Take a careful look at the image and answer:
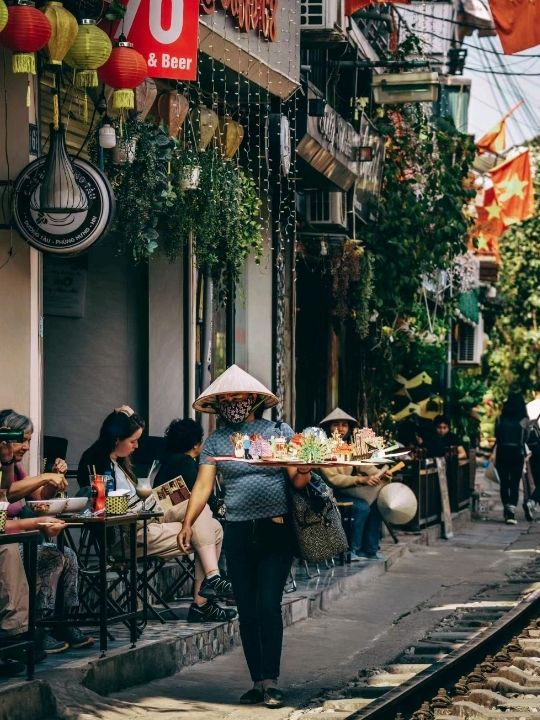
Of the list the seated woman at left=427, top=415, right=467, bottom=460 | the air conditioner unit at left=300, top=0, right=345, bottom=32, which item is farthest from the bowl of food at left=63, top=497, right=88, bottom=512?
the seated woman at left=427, top=415, right=467, bottom=460

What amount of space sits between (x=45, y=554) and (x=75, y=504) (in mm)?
415

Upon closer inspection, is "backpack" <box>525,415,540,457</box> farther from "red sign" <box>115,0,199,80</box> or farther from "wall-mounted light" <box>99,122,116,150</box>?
"wall-mounted light" <box>99,122,116,150</box>

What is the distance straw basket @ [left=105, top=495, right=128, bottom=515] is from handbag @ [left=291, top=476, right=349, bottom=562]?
1.26 meters

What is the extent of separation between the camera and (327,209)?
69.2ft

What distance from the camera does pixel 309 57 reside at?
21.5 metres

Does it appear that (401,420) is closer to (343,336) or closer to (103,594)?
(343,336)

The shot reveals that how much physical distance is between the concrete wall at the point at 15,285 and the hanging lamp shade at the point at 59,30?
1.59ft

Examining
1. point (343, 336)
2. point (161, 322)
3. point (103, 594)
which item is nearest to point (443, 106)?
point (343, 336)

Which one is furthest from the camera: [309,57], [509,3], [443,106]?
[443,106]

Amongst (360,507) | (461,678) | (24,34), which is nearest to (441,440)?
(360,507)

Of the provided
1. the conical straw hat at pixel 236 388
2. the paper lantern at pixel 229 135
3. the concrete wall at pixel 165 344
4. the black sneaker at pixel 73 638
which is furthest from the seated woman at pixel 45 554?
the paper lantern at pixel 229 135

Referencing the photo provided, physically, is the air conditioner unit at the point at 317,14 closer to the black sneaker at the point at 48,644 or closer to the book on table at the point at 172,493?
the book on table at the point at 172,493

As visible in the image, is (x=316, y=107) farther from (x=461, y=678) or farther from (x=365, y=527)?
(x=461, y=678)

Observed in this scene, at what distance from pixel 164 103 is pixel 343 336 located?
35.1 ft
